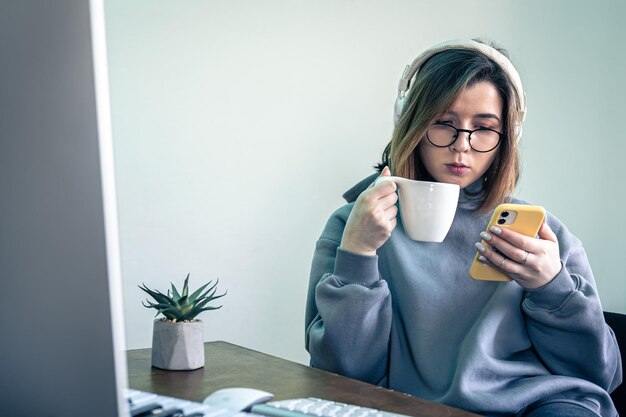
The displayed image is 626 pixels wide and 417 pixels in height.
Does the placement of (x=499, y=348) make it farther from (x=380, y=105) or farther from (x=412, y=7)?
(x=412, y=7)

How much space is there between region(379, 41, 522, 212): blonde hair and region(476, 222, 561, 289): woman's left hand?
24 centimetres

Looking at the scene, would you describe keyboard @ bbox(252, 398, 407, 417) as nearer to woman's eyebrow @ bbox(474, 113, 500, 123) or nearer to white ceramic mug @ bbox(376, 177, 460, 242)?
white ceramic mug @ bbox(376, 177, 460, 242)

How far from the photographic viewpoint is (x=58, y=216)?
0.44 meters

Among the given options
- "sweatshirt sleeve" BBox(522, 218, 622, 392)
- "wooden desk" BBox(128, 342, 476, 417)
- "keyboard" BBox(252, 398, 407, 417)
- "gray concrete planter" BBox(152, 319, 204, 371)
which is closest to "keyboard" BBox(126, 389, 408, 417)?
"keyboard" BBox(252, 398, 407, 417)

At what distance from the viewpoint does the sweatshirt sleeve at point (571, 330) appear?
1192 millimetres

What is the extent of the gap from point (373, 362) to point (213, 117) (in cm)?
102

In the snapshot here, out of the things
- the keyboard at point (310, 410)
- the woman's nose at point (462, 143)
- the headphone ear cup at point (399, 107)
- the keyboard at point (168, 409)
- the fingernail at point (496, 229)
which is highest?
the headphone ear cup at point (399, 107)

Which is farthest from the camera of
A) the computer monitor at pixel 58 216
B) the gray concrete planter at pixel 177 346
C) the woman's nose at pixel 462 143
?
the woman's nose at pixel 462 143

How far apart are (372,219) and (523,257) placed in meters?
0.25

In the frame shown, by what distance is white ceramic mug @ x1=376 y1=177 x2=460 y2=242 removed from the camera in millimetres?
1144

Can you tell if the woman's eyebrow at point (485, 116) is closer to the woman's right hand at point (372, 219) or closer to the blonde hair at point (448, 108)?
the blonde hair at point (448, 108)

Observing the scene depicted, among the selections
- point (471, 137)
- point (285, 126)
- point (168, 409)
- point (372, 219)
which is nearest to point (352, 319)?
point (372, 219)

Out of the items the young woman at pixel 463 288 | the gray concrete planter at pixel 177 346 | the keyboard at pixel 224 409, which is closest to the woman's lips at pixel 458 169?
the young woman at pixel 463 288

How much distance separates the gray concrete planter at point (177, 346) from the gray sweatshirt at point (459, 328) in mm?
269
